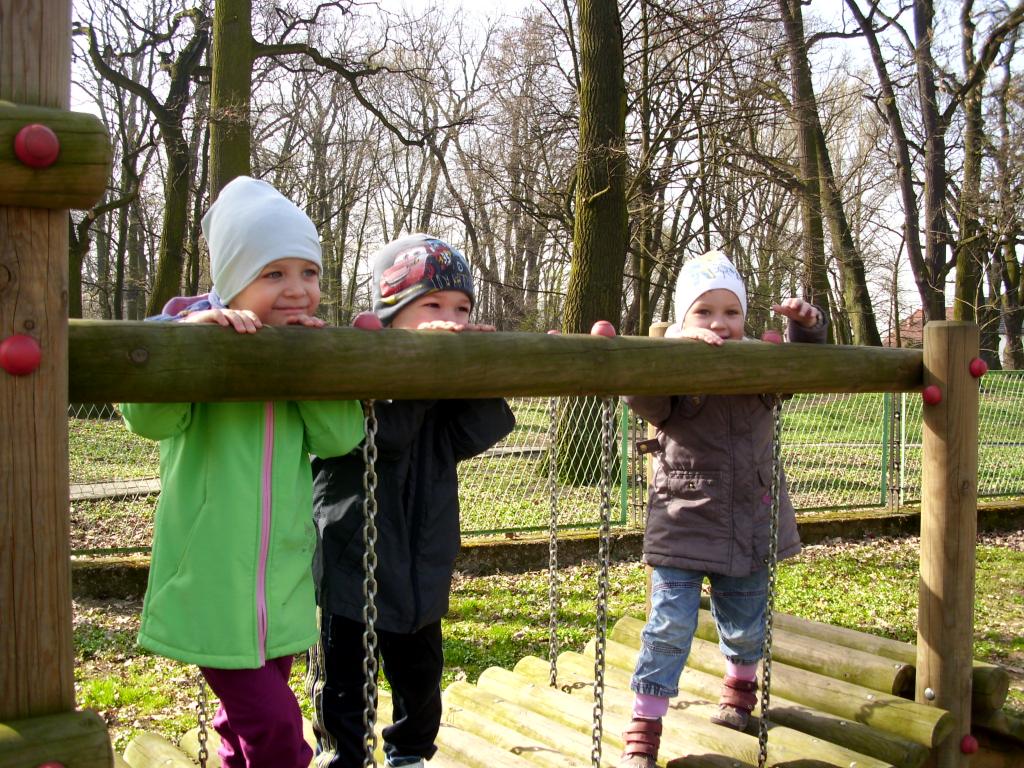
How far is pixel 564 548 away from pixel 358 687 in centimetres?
524

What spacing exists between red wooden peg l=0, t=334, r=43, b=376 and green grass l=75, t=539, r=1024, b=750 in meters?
3.10

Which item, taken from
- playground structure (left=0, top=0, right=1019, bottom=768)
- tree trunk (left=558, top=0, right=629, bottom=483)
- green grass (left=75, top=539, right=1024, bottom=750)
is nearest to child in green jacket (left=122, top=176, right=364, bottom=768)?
playground structure (left=0, top=0, right=1019, bottom=768)

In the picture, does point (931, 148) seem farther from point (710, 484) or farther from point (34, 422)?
point (34, 422)

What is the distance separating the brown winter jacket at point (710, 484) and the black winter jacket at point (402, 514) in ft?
2.66

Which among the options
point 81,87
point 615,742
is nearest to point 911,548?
point 615,742

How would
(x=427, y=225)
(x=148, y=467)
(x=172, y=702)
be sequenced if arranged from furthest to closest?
(x=427, y=225), (x=148, y=467), (x=172, y=702)

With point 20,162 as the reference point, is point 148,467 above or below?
below

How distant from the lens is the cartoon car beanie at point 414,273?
8.03ft

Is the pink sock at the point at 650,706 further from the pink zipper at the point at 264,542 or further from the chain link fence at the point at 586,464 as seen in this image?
the chain link fence at the point at 586,464

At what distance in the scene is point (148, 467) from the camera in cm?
746

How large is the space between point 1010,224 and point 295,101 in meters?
16.4

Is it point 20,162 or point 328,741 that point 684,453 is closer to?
point 328,741

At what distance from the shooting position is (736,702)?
10.8 ft

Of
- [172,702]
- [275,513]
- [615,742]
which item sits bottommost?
[172,702]
